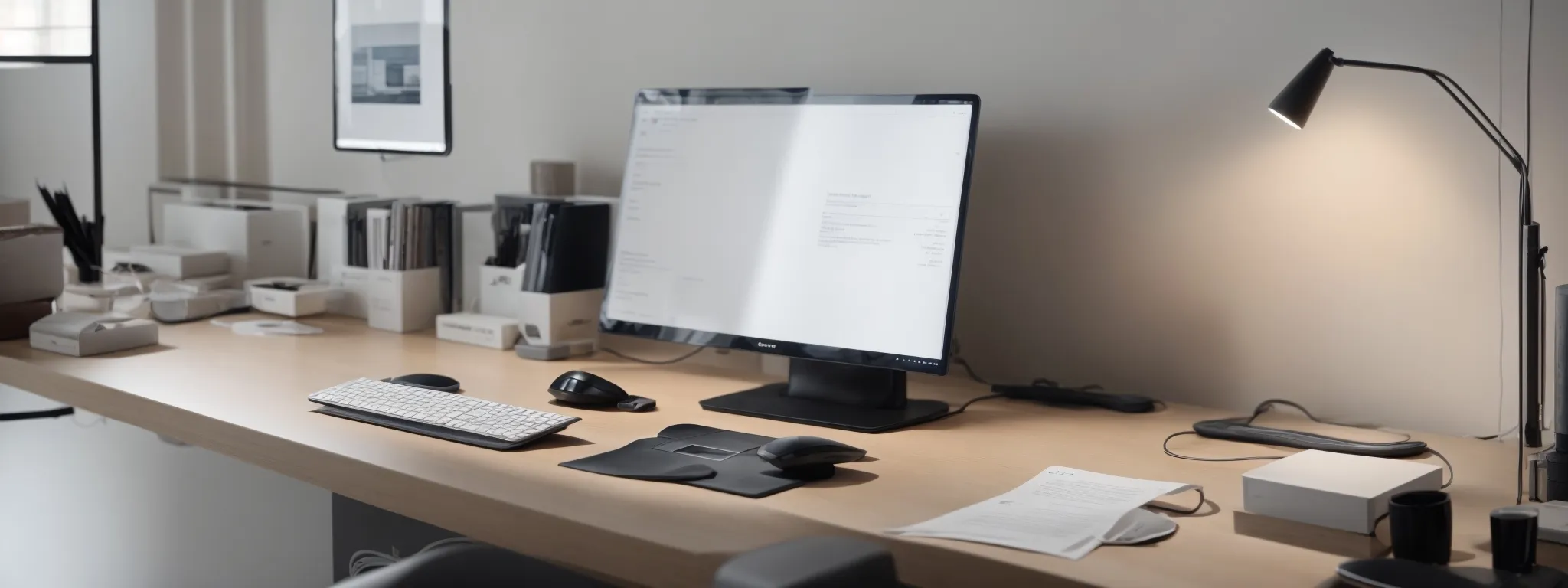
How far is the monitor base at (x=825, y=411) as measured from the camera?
1.61m

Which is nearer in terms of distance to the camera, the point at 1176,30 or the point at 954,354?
the point at 1176,30

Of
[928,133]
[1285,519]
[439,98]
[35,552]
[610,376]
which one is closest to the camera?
[1285,519]

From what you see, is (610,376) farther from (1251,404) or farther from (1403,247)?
(1403,247)

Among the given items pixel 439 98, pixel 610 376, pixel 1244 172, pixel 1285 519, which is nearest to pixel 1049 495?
pixel 1285 519

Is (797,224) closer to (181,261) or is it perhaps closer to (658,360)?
(658,360)

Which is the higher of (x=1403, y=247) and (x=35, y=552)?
(x=1403, y=247)

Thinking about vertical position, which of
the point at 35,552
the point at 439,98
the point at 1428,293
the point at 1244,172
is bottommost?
the point at 35,552

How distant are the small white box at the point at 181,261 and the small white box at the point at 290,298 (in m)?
0.13

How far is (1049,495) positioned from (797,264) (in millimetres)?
607

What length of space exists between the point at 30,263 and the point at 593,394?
114cm

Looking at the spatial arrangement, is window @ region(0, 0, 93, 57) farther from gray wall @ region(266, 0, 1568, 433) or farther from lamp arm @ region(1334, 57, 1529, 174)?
lamp arm @ region(1334, 57, 1529, 174)

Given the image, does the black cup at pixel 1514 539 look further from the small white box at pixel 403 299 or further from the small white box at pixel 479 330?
the small white box at pixel 403 299

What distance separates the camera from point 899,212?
168 cm

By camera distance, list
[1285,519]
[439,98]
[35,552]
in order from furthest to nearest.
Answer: [35,552], [439,98], [1285,519]
